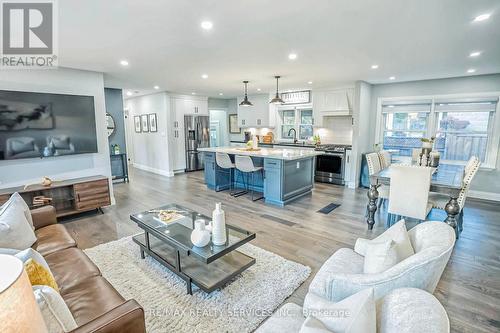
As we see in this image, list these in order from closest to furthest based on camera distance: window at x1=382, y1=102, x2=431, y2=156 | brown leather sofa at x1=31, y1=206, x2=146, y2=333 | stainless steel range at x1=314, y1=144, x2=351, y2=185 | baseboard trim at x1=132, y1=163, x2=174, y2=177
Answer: brown leather sofa at x1=31, y1=206, x2=146, y2=333 → window at x1=382, y1=102, x2=431, y2=156 → stainless steel range at x1=314, y1=144, x2=351, y2=185 → baseboard trim at x1=132, y1=163, x2=174, y2=177

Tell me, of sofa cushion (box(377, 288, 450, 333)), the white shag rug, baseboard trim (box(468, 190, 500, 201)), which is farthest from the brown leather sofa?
baseboard trim (box(468, 190, 500, 201))

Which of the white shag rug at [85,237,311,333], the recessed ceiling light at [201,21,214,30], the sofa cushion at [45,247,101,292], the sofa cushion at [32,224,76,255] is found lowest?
the white shag rug at [85,237,311,333]

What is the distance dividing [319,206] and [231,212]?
1621 millimetres

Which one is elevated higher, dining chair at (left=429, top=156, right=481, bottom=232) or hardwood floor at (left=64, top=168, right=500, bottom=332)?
dining chair at (left=429, top=156, right=481, bottom=232)

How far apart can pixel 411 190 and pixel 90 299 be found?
3415 mm

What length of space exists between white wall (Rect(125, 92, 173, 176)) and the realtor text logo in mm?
3709

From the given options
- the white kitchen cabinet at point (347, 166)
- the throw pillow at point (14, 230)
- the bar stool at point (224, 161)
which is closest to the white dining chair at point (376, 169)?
the white kitchen cabinet at point (347, 166)

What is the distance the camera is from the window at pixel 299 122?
291 inches

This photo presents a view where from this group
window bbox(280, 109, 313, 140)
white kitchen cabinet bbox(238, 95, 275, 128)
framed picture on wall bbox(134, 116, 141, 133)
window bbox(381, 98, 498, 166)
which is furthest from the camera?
framed picture on wall bbox(134, 116, 141, 133)

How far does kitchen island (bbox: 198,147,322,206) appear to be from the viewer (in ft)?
15.2

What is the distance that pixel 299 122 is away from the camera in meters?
7.50

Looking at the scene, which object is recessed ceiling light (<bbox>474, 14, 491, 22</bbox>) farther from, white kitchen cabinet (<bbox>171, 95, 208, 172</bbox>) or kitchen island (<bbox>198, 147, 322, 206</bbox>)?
white kitchen cabinet (<bbox>171, 95, 208, 172</bbox>)

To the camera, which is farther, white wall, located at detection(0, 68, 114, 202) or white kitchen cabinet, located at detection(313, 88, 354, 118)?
white kitchen cabinet, located at detection(313, 88, 354, 118)

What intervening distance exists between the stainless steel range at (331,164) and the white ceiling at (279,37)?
2.05 meters
